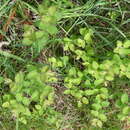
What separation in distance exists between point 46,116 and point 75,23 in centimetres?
60

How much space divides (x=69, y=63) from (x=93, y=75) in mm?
214

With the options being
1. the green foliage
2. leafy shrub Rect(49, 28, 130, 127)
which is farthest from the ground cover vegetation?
the green foliage

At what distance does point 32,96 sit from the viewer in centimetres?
182

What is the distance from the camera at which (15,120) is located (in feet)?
6.70

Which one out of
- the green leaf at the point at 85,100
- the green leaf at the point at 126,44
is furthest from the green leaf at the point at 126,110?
the green leaf at the point at 126,44

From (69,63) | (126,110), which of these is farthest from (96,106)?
(69,63)

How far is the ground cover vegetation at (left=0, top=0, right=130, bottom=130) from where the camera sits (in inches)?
75.5

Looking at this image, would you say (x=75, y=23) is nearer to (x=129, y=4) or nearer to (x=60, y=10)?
(x=60, y=10)

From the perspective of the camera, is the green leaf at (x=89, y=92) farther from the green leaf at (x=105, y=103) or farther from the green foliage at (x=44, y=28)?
the green foliage at (x=44, y=28)

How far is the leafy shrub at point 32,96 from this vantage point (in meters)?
1.80

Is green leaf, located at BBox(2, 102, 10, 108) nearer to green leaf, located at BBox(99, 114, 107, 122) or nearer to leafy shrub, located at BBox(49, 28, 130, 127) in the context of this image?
leafy shrub, located at BBox(49, 28, 130, 127)

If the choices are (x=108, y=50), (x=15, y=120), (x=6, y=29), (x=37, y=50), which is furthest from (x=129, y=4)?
(x=15, y=120)

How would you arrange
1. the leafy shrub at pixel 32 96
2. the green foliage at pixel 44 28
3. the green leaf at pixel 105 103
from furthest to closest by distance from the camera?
the green leaf at pixel 105 103, the leafy shrub at pixel 32 96, the green foliage at pixel 44 28

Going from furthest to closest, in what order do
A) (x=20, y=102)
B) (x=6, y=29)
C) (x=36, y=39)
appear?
(x=6, y=29) < (x=20, y=102) < (x=36, y=39)
